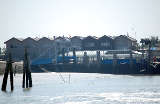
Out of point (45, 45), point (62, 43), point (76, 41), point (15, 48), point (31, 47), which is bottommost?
point (15, 48)

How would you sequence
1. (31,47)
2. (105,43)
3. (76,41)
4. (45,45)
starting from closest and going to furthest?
(31,47) → (105,43) → (45,45) → (76,41)

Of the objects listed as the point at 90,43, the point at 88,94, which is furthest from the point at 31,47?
the point at 88,94

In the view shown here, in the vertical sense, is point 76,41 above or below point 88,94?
above

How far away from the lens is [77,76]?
68312 millimetres

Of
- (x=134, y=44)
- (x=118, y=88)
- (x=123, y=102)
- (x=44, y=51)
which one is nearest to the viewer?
(x=123, y=102)

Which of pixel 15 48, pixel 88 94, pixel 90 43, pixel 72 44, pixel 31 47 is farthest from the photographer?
pixel 72 44

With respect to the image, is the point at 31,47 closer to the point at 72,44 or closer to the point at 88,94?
the point at 72,44

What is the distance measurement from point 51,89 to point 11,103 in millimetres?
10222

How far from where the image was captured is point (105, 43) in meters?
96.9

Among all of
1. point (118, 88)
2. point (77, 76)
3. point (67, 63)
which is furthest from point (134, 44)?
point (118, 88)

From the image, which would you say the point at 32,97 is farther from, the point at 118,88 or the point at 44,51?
the point at 44,51

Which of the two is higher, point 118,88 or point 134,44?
point 134,44

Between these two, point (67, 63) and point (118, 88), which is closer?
Answer: point (118, 88)

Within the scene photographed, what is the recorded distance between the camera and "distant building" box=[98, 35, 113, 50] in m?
96.3
